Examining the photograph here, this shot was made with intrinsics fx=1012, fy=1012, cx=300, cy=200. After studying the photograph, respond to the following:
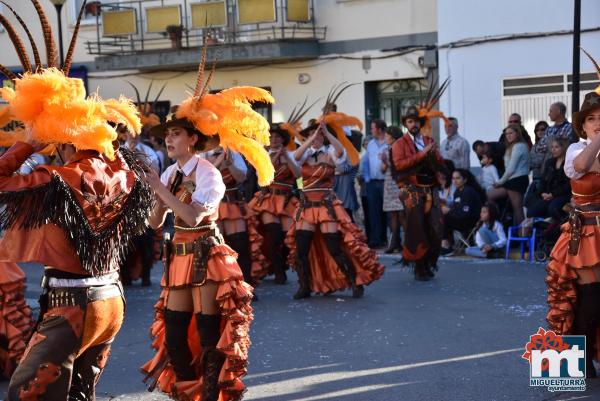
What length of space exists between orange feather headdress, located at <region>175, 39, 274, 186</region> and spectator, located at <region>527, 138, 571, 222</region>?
722 centimetres

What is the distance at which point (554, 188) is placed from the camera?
13375 millimetres

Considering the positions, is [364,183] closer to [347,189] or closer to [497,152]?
[347,189]

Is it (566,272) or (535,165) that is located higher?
(535,165)

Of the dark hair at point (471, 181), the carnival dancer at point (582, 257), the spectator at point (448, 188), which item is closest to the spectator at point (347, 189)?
the spectator at point (448, 188)

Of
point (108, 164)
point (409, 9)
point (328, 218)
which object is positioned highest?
point (409, 9)

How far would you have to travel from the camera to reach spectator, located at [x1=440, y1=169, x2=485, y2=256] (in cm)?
1458

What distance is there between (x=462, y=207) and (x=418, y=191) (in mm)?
2583

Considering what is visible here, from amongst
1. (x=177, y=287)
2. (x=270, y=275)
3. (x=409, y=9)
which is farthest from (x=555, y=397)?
(x=409, y=9)

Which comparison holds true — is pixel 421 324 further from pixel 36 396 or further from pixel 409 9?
pixel 409 9

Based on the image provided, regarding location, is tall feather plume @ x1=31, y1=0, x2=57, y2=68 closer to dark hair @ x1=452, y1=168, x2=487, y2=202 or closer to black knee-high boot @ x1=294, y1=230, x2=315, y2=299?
black knee-high boot @ x1=294, y1=230, x2=315, y2=299

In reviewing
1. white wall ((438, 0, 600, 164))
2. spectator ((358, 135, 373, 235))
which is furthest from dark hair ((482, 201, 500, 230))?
white wall ((438, 0, 600, 164))

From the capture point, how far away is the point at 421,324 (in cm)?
951

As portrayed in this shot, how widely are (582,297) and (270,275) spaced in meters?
6.45

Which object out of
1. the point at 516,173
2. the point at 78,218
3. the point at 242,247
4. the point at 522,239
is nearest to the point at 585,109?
the point at 78,218
